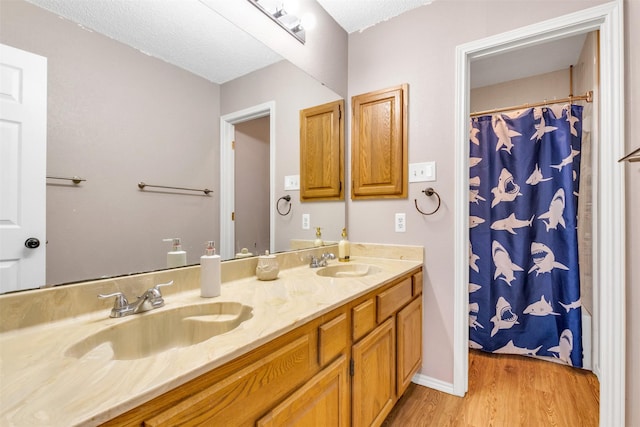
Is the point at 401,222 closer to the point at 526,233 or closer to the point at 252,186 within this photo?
the point at 252,186

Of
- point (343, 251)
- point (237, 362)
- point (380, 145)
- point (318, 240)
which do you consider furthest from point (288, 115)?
point (237, 362)

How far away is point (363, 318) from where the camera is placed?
47.1 inches

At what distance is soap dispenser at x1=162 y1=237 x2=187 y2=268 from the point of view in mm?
1107

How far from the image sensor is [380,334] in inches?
52.2

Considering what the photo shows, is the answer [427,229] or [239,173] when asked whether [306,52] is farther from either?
[427,229]

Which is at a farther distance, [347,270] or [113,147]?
[347,270]

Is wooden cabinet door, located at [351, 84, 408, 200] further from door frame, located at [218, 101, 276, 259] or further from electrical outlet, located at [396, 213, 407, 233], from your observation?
door frame, located at [218, 101, 276, 259]

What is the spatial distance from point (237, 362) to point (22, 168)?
0.75 m

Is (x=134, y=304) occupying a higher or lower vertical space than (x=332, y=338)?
higher

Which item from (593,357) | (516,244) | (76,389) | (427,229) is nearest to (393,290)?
(427,229)

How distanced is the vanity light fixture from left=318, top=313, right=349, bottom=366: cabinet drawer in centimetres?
152

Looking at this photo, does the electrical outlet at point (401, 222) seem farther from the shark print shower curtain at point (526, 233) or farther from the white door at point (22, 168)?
the white door at point (22, 168)

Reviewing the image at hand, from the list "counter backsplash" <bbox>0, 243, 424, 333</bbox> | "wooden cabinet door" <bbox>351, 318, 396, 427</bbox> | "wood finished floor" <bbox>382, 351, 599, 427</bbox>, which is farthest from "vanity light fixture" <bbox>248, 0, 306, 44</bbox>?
"wood finished floor" <bbox>382, 351, 599, 427</bbox>

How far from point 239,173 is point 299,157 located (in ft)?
1.60
